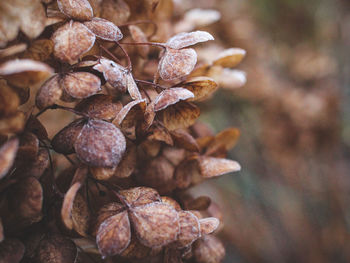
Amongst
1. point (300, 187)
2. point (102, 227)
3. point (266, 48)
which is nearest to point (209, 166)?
point (102, 227)

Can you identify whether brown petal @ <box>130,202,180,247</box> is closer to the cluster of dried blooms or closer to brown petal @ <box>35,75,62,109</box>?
the cluster of dried blooms

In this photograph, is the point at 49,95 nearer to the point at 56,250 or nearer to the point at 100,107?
the point at 100,107

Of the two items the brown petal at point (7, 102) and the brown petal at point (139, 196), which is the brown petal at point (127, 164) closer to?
the brown petal at point (139, 196)

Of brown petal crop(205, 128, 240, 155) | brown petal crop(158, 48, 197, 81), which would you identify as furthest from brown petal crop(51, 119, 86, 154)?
brown petal crop(205, 128, 240, 155)

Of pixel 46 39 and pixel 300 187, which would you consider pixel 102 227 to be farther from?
pixel 300 187

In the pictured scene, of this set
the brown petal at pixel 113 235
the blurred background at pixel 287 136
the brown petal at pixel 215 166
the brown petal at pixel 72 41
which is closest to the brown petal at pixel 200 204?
the brown petal at pixel 215 166
